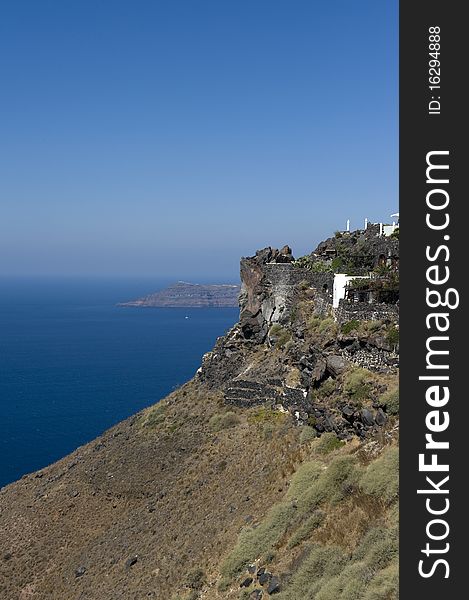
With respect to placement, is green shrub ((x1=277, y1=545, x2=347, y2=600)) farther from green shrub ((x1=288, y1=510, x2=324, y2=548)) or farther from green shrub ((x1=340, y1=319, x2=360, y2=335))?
green shrub ((x1=340, y1=319, x2=360, y2=335))

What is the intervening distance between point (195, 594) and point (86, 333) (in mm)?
158584

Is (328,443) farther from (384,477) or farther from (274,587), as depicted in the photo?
(274,587)

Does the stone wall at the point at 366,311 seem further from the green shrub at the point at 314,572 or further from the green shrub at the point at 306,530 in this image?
the green shrub at the point at 314,572


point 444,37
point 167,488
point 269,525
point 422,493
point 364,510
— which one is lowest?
point 167,488

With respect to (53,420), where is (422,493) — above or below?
above

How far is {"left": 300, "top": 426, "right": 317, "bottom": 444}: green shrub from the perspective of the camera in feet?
76.4

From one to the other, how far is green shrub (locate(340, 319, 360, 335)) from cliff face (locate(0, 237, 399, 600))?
0.06 m

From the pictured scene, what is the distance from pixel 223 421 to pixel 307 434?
8601 mm

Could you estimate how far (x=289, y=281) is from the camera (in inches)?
1420

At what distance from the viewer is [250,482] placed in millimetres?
23844

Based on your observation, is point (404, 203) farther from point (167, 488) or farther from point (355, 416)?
point (167, 488)

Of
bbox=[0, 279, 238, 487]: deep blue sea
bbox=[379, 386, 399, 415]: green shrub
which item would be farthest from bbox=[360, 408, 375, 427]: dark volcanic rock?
bbox=[0, 279, 238, 487]: deep blue sea

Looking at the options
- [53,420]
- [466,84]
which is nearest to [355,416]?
[466,84]

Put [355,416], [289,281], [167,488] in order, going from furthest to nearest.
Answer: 1. [289,281]
2. [167,488]
3. [355,416]
